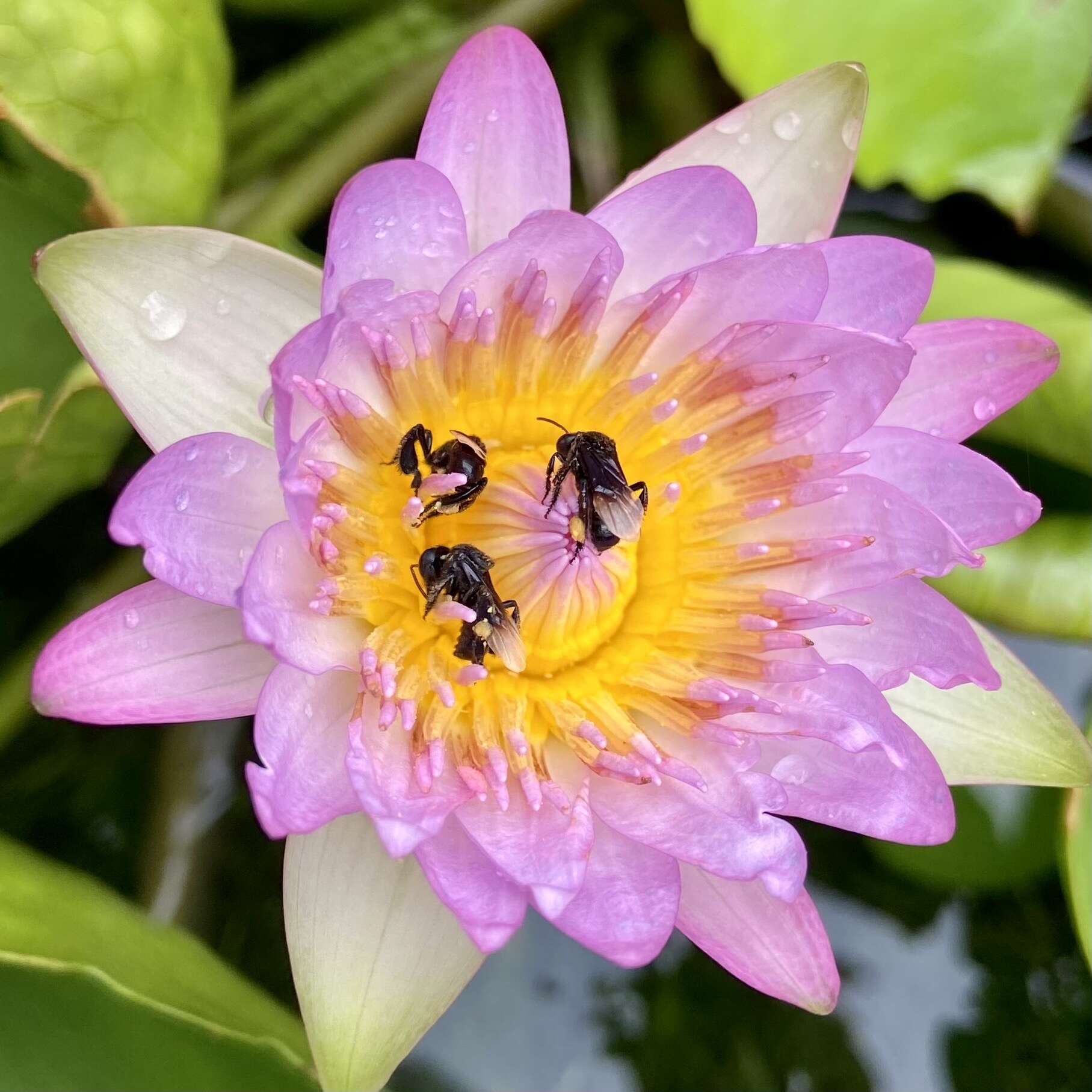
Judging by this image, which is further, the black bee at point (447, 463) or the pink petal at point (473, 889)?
the black bee at point (447, 463)

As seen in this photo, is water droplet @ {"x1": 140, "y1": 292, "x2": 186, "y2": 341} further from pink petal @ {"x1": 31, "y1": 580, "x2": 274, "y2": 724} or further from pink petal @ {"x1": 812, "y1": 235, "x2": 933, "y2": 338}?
pink petal @ {"x1": 812, "y1": 235, "x2": 933, "y2": 338}

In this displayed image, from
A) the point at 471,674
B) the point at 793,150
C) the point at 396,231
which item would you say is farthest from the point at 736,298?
the point at 471,674

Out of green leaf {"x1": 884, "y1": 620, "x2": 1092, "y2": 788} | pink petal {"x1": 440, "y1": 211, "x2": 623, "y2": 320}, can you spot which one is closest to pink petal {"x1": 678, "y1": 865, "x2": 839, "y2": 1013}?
green leaf {"x1": 884, "y1": 620, "x2": 1092, "y2": 788}

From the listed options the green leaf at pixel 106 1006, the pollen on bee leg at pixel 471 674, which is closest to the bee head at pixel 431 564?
the pollen on bee leg at pixel 471 674

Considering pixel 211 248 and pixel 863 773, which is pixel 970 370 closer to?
pixel 863 773

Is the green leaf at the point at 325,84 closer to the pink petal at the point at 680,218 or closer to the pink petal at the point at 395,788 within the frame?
the pink petal at the point at 680,218

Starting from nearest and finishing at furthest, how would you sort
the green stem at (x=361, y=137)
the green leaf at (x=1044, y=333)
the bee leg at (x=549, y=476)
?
1. the bee leg at (x=549, y=476)
2. the green leaf at (x=1044, y=333)
3. the green stem at (x=361, y=137)

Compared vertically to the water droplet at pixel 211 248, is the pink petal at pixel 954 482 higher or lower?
lower

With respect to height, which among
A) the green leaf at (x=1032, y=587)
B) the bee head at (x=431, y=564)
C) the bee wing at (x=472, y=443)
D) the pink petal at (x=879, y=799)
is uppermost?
the bee wing at (x=472, y=443)
